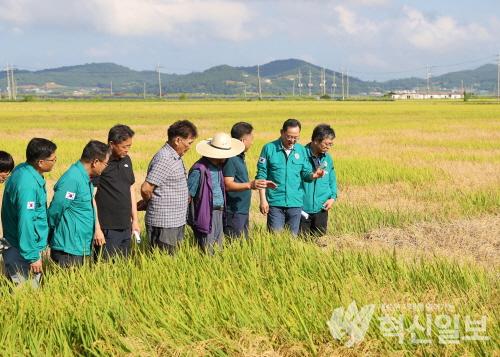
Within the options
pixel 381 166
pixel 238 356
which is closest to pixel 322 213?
pixel 238 356

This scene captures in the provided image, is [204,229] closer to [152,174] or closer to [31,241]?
[152,174]

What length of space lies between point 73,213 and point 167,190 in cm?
73

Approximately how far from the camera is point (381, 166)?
12.1 m

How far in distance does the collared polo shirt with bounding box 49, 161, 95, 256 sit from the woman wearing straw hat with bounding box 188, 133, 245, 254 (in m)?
0.83

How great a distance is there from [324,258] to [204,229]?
0.99 meters

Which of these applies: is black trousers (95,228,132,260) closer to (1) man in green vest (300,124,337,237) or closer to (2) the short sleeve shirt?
(2) the short sleeve shirt

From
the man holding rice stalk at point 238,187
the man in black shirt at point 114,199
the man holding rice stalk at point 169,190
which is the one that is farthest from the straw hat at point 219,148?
the man in black shirt at point 114,199

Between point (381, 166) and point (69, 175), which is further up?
point (69, 175)

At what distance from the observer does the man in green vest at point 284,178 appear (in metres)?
5.50

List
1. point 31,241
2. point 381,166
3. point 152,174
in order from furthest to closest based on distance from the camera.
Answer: point 381,166 → point 152,174 → point 31,241

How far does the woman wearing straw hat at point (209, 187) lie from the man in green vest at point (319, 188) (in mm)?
1020

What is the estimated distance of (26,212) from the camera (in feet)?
12.7
